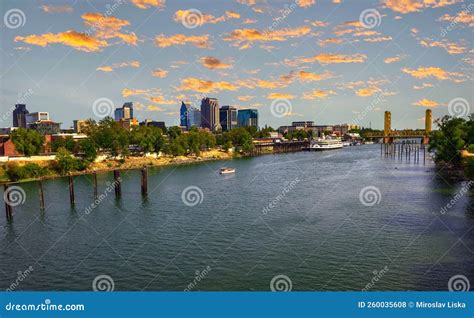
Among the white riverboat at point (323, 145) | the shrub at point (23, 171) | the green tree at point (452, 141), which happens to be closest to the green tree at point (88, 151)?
the shrub at point (23, 171)

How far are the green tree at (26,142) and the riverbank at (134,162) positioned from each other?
7002mm

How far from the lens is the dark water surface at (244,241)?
797 inches

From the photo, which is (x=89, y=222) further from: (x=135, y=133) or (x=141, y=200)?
(x=135, y=133)

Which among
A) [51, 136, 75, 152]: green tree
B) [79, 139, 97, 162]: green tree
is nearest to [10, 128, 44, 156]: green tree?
[79, 139, 97, 162]: green tree

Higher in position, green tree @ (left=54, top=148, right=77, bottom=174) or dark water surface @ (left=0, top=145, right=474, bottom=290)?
green tree @ (left=54, top=148, right=77, bottom=174)

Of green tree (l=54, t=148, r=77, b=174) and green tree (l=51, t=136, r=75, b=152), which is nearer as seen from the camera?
green tree (l=54, t=148, r=77, b=174)

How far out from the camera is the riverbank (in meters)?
61.1

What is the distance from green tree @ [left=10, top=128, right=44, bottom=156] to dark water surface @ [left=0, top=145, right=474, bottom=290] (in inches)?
1047

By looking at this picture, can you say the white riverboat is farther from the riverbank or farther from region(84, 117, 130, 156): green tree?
region(84, 117, 130, 156): green tree

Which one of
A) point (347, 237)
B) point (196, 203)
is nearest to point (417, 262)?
point (347, 237)

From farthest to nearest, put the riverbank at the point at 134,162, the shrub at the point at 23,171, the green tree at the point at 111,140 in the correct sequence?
1. the green tree at the point at 111,140
2. the riverbank at the point at 134,162
3. the shrub at the point at 23,171

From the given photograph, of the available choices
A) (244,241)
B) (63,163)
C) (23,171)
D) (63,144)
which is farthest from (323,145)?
(244,241)

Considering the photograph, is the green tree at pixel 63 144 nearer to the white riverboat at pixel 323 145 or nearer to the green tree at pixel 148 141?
the green tree at pixel 148 141

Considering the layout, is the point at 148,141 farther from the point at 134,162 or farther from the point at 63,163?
the point at 63,163
